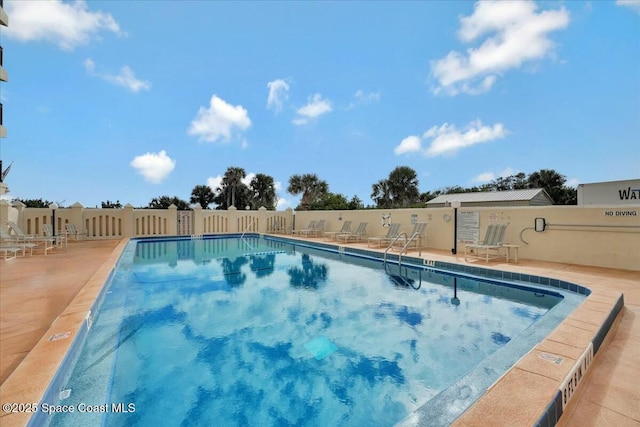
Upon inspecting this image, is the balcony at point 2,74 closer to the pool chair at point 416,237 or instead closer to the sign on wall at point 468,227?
the pool chair at point 416,237

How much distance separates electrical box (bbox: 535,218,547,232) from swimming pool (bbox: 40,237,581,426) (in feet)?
7.71

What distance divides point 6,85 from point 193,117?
861 cm

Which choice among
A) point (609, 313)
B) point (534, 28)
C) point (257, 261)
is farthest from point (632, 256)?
point (257, 261)

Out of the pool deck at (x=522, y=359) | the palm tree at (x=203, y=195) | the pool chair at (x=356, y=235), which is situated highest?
the palm tree at (x=203, y=195)

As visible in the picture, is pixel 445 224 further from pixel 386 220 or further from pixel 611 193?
pixel 611 193

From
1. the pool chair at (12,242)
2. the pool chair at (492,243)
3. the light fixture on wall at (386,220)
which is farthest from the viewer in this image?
the light fixture on wall at (386,220)

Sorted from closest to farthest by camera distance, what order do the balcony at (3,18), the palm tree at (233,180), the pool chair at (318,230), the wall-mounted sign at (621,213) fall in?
1. the wall-mounted sign at (621,213)
2. the balcony at (3,18)
3. the pool chair at (318,230)
4. the palm tree at (233,180)

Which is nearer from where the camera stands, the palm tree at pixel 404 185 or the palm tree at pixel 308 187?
the palm tree at pixel 308 187

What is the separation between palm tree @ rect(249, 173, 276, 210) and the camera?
3021cm

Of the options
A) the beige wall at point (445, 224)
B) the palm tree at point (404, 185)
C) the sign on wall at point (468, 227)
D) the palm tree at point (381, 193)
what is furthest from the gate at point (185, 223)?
the palm tree at point (404, 185)

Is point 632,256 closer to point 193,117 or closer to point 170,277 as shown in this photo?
point 170,277

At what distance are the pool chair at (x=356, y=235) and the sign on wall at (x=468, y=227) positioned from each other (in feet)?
12.6

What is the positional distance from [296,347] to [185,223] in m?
12.7

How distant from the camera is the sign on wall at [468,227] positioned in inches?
315
